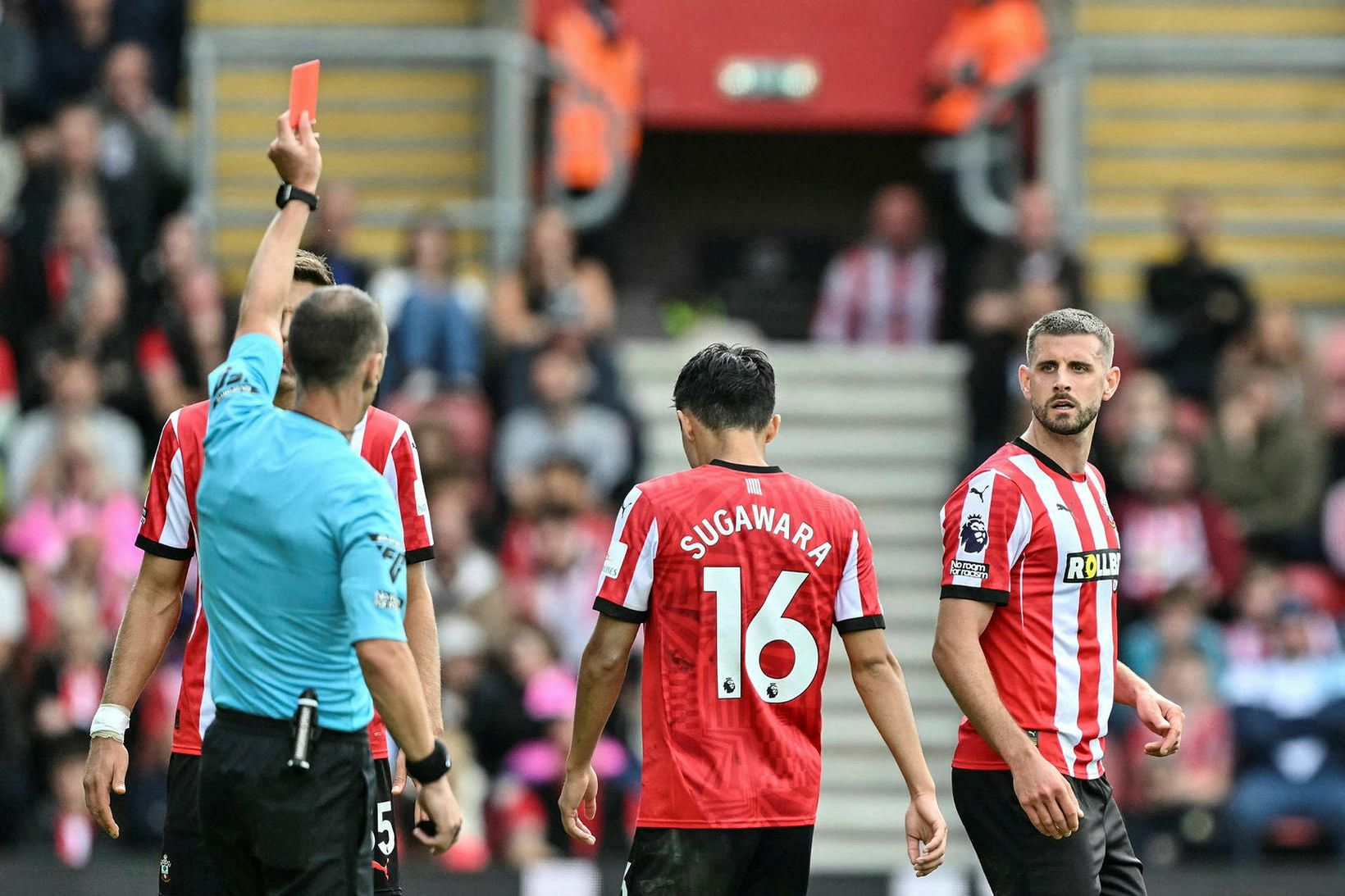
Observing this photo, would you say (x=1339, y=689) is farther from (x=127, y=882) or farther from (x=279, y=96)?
(x=279, y=96)

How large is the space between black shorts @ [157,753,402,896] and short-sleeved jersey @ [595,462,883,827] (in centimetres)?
74

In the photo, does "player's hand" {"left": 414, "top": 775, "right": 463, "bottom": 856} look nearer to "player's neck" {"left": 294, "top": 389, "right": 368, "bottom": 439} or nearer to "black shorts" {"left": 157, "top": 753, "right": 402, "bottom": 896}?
"black shorts" {"left": 157, "top": 753, "right": 402, "bottom": 896}

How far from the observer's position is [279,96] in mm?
14172

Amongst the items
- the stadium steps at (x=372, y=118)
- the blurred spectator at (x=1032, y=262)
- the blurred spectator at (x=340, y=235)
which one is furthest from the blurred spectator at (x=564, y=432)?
the stadium steps at (x=372, y=118)

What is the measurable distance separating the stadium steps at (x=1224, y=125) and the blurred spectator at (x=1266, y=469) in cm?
254

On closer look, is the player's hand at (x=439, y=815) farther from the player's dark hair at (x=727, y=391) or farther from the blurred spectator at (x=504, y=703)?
the blurred spectator at (x=504, y=703)

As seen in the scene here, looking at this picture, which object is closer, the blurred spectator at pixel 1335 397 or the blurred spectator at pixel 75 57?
the blurred spectator at pixel 1335 397

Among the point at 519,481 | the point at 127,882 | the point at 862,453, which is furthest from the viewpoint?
the point at 862,453

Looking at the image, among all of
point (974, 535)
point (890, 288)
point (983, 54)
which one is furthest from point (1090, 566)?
point (983, 54)

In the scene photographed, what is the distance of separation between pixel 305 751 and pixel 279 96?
9708 mm

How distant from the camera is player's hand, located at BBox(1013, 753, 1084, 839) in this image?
5.90 meters

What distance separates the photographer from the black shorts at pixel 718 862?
228 inches

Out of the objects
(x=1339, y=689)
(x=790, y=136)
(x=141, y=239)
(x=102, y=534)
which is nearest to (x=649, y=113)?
(x=790, y=136)

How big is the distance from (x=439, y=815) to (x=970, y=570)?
1.85 meters
